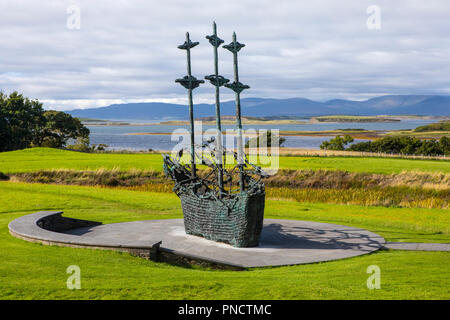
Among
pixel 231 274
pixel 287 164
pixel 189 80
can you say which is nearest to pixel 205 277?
pixel 231 274

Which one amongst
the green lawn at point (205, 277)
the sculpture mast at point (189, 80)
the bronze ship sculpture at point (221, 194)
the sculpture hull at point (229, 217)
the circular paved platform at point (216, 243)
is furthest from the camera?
the sculpture mast at point (189, 80)

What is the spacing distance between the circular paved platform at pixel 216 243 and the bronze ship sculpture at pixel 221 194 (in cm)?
43

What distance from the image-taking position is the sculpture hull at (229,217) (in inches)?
570

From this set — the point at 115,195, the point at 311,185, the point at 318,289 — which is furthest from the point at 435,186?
the point at 318,289

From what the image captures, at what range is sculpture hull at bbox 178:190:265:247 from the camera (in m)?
14.5

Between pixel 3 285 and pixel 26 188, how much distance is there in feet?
74.7

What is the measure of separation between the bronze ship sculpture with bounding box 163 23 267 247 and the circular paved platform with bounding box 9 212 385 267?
16.8 inches

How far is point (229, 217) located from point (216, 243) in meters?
1.01

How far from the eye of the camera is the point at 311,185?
3825 centimetres

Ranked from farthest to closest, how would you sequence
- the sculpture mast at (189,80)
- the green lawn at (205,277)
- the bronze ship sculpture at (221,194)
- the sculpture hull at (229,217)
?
1. the sculpture mast at (189,80)
2. the bronze ship sculpture at (221,194)
3. the sculpture hull at (229,217)
4. the green lawn at (205,277)

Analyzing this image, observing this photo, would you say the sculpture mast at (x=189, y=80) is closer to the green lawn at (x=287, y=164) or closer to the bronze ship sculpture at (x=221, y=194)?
the bronze ship sculpture at (x=221, y=194)

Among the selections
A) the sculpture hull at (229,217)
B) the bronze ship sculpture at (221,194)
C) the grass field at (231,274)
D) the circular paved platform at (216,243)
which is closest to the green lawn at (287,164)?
the grass field at (231,274)
